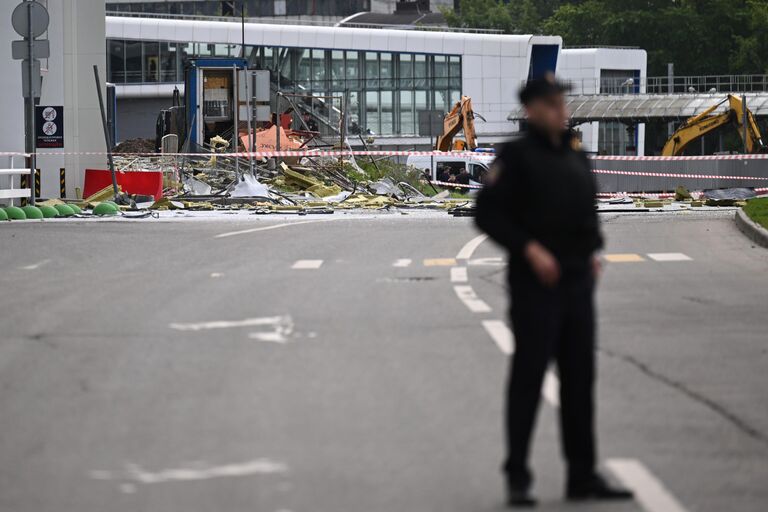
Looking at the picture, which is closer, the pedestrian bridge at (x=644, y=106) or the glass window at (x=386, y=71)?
the pedestrian bridge at (x=644, y=106)

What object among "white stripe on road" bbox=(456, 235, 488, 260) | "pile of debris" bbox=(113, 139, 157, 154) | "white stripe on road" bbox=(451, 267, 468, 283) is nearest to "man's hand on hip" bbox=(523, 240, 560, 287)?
"white stripe on road" bbox=(451, 267, 468, 283)

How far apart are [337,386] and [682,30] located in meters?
103

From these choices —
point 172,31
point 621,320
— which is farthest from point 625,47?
point 621,320

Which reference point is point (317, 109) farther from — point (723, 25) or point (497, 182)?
point (497, 182)

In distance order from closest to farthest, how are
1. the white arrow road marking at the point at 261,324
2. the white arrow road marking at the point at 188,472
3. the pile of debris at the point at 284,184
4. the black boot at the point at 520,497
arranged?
the black boot at the point at 520,497 → the white arrow road marking at the point at 188,472 → the white arrow road marking at the point at 261,324 → the pile of debris at the point at 284,184

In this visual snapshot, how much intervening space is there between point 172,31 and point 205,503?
9316cm

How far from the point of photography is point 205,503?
6441mm

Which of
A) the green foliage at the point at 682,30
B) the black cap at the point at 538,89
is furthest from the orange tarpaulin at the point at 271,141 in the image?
the green foliage at the point at 682,30

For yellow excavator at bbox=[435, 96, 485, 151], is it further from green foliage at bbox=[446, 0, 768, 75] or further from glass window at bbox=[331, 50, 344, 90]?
green foliage at bbox=[446, 0, 768, 75]

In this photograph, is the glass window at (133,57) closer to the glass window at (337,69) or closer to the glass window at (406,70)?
the glass window at (337,69)

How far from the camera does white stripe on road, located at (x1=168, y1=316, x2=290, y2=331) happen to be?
479 inches

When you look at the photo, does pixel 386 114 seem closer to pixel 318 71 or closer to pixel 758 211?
pixel 318 71

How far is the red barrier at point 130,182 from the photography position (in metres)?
36.3

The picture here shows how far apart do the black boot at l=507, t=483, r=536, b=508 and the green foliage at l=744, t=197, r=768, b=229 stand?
54.9ft
